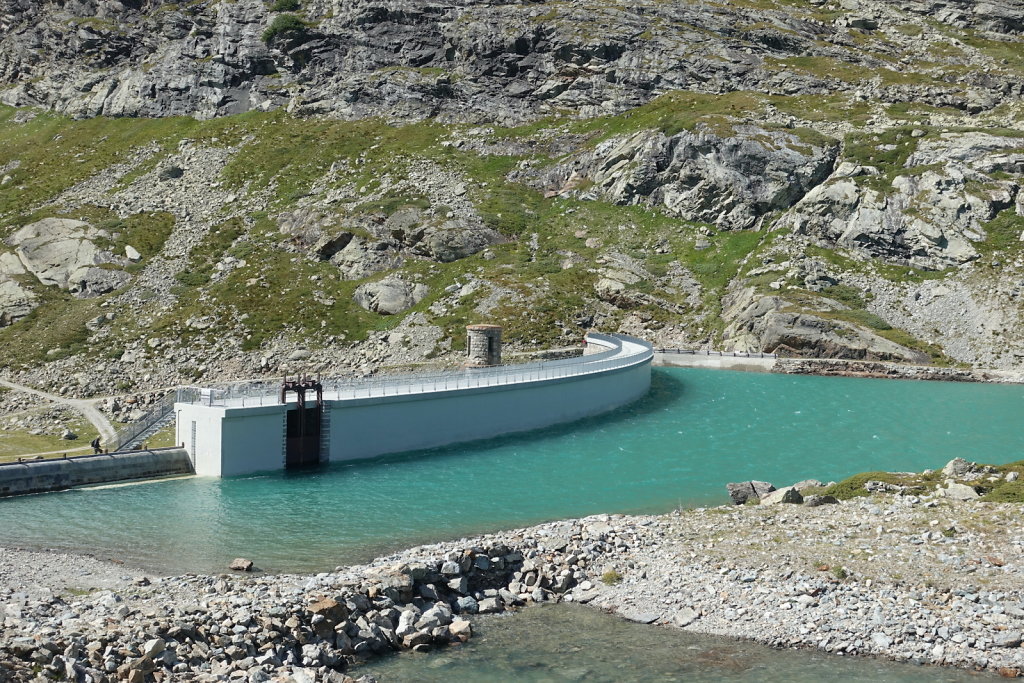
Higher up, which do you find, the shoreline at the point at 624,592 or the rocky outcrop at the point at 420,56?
the rocky outcrop at the point at 420,56

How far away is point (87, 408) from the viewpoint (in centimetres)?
6856

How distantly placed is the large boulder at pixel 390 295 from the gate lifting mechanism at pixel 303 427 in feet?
137

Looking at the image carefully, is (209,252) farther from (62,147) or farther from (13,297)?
(62,147)

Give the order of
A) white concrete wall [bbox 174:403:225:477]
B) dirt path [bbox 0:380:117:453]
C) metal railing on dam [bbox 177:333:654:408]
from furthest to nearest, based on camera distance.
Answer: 1. dirt path [bbox 0:380:117:453]
2. metal railing on dam [bbox 177:333:654:408]
3. white concrete wall [bbox 174:403:225:477]

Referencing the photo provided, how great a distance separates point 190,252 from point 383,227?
2179cm

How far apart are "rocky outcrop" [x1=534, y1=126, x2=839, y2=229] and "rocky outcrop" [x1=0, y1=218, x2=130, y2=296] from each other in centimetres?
5684

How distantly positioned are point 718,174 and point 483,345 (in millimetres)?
53919

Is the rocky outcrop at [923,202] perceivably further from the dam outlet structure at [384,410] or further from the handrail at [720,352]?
the dam outlet structure at [384,410]

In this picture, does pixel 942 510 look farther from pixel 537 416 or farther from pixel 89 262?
pixel 89 262

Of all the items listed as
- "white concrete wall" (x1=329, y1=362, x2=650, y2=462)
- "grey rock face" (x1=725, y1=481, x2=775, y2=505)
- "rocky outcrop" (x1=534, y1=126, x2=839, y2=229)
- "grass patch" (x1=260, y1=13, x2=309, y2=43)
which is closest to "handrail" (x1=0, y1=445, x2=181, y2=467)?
"white concrete wall" (x1=329, y1=362, x2=650, y2=462)

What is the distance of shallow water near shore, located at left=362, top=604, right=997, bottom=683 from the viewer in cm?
2417

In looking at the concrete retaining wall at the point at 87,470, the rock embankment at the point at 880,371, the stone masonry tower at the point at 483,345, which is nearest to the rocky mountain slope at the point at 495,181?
the rock embankment at the point at 880,371

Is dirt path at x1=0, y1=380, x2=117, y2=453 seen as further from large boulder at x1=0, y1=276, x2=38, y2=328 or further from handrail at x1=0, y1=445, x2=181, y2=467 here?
large boulder at x1=0, y1=276, x2=38, y2=328

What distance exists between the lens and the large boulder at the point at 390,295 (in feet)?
314
